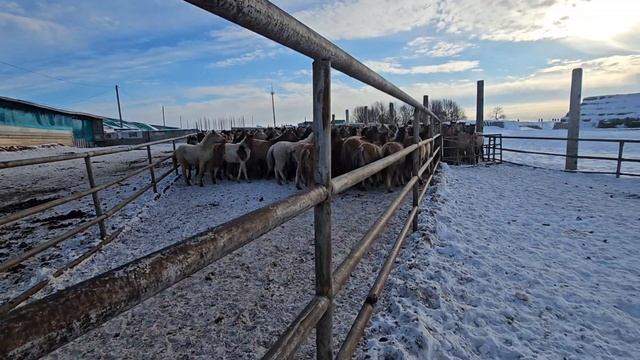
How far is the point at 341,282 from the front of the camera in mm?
1562

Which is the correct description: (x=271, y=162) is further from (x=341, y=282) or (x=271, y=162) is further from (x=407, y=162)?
(x=341, y=282)

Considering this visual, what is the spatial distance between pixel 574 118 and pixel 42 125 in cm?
3369

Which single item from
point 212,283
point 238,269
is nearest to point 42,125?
point 238,269

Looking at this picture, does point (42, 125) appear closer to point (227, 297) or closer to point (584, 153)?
point (227, 297)

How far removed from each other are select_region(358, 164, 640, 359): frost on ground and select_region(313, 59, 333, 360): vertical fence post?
1138mm

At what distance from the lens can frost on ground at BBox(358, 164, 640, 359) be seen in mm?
2318

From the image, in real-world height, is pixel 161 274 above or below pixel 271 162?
above

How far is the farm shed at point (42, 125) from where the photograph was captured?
22572 millimetres

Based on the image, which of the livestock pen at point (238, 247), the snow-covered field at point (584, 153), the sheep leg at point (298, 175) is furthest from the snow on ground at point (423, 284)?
the snow-covered field at point (584, 153)

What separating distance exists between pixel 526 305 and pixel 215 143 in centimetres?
866

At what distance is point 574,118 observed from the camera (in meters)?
12.8

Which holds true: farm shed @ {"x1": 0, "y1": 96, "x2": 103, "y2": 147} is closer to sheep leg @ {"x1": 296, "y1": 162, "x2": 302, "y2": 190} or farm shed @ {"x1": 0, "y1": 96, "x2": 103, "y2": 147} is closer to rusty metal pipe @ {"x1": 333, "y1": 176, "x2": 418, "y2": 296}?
sheep leg @ {"x1": 296, "y1": 162, "x2": 302, "y2": 190}

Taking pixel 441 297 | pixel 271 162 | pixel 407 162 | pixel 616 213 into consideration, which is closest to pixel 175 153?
pixel 271 162

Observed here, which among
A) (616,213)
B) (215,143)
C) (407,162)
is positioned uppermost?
(215,143)
